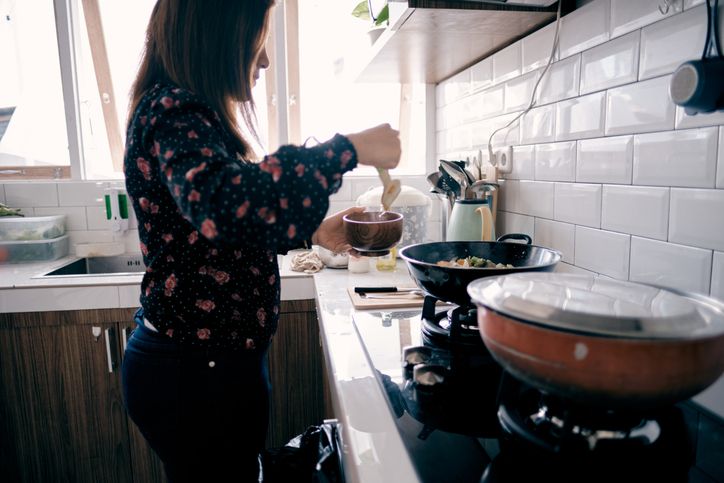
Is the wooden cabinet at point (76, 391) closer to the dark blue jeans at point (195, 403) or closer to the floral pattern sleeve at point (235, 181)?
the dark blue jeans at point (195, 403)

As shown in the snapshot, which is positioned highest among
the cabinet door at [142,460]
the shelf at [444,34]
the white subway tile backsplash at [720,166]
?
the shelf at [444,34]

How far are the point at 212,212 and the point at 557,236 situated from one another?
3.02 ft

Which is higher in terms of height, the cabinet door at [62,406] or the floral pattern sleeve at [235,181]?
the floral pattern sleeve at [235,181]

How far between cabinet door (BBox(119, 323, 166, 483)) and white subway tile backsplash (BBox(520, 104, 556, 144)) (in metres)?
1.38

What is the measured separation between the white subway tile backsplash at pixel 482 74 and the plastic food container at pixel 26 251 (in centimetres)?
175

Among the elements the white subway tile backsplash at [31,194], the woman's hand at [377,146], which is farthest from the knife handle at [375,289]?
the white subway tile backsplash at [31,194]

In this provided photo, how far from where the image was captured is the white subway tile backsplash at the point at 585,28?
3.31 ft

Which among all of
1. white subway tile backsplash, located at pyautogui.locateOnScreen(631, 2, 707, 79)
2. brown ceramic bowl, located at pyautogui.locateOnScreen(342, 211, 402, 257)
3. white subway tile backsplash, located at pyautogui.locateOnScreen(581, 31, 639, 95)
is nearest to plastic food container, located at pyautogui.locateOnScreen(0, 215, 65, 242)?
brown ceramic bowl, located at pyautogui.locateOnScreen(342, 211, 402, 257)

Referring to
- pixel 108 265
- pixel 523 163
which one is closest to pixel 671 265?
pixel 523 163

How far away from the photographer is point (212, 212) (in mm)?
628

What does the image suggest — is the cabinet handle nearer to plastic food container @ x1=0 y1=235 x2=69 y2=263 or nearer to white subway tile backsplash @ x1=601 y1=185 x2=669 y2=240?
plastic food container @ x1=0 y1=235 x2=69 y2=263

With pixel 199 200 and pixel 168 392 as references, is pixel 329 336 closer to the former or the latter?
pixel 168 392

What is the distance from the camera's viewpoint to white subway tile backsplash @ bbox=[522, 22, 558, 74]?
1214 millimetres

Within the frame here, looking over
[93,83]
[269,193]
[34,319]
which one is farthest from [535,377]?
[93,83]
